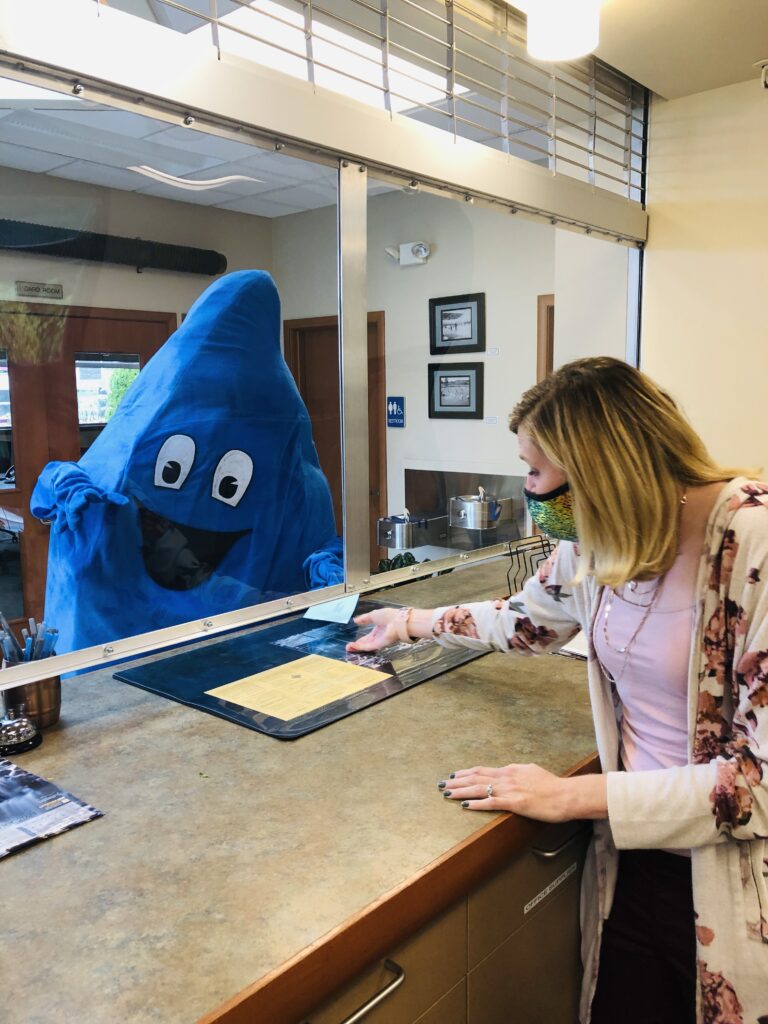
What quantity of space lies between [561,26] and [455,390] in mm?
981

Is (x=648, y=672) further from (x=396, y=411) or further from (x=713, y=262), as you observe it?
(x=713, y=262)

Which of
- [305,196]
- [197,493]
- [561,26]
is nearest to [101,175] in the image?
[305,196]

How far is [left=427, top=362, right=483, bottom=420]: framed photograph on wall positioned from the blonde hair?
1.07 m

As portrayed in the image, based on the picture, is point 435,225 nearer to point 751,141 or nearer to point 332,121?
point 332,121

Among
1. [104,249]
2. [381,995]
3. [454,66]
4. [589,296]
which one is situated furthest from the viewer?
[589,296]

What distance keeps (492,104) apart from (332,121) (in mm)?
1545

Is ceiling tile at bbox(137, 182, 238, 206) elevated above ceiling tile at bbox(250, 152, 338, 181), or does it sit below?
below

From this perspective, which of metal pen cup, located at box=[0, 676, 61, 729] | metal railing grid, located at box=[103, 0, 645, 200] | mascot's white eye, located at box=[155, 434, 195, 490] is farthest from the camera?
metal railing grid, located at box=[103, 0, 645, 200]

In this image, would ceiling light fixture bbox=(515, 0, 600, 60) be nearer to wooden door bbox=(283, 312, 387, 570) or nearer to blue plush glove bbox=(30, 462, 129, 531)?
wooden door bbox=(283, 312, 387, 570)

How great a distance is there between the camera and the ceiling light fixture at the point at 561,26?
1.52 m

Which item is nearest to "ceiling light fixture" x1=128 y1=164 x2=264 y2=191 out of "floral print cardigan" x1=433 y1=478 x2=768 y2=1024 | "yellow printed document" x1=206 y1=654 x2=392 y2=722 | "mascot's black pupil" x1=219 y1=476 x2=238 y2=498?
"mascot's black pupil" x1=219 y1=476 x2=238 y2=498

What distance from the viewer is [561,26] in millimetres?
1537

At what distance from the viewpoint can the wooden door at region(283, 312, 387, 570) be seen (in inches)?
62.5

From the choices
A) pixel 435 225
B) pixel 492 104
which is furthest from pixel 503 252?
pixel 492 104
